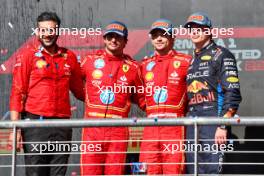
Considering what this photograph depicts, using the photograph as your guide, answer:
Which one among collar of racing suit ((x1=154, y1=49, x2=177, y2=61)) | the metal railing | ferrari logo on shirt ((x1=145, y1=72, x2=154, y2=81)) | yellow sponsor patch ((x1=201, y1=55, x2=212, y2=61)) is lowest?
the metal railing

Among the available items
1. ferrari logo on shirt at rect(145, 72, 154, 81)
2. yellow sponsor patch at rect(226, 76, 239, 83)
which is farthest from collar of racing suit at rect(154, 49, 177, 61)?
yellow sponsor patch at rect(226, 76, 239, 83)

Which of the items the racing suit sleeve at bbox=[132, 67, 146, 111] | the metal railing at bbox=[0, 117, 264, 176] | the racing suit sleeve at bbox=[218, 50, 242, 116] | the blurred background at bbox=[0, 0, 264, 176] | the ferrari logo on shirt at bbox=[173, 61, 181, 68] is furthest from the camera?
the blurred background at bbox=[0, 0, 264, 176]

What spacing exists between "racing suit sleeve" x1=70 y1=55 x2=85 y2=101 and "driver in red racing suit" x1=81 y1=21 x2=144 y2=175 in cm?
5

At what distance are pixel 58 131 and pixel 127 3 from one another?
132 cm

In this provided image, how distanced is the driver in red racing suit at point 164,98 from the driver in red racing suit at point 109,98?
15cm

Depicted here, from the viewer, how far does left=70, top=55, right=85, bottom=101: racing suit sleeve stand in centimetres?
458

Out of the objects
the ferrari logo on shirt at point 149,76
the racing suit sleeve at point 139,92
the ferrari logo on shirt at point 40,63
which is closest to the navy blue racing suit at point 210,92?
the ferrari logo on shirt at point 149,76

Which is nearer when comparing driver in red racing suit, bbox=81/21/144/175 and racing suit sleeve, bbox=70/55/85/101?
driver in red racing suit, bbox=81/21/144/175

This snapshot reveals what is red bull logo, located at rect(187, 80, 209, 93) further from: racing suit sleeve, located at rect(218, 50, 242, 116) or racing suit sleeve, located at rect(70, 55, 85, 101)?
racing suit sleeve, located at rect(70, 55, 85, 101)

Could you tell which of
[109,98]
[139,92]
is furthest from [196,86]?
[109,98]

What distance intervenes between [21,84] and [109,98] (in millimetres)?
644

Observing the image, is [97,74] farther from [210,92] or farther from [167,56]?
[210,92]

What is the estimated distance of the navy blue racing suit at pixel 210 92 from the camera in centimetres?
407

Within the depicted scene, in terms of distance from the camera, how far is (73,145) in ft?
16.1
